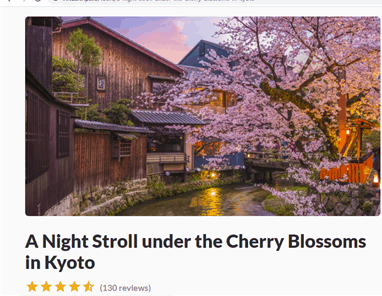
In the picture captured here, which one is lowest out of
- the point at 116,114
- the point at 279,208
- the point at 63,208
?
the point at 279,208

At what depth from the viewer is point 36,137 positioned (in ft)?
16.0

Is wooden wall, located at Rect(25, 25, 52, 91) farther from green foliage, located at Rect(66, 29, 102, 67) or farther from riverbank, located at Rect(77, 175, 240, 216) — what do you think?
riverbank, located at Rect(77, 175, 240, 216)

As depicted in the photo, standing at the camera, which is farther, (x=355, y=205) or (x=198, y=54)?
(x=198, y=54)

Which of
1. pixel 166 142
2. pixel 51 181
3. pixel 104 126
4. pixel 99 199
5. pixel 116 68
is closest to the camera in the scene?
pixel 51 181

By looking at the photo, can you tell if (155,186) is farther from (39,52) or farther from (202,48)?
(202,48)

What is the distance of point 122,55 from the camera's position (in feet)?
46.4

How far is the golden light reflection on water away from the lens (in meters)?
11.9

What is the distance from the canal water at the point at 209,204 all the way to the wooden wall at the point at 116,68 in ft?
18.4

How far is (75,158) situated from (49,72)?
263 cm

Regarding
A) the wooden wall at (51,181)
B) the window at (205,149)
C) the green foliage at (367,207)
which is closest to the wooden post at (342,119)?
the green foliage at (367,207)

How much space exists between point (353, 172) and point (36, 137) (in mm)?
7384

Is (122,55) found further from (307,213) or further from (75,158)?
(307,213)

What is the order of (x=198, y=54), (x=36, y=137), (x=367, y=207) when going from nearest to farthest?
1. (x=36, y=137)
2. (x=367, y=207)
3. (x=198, y=54)

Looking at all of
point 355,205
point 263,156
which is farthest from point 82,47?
point 263,156
